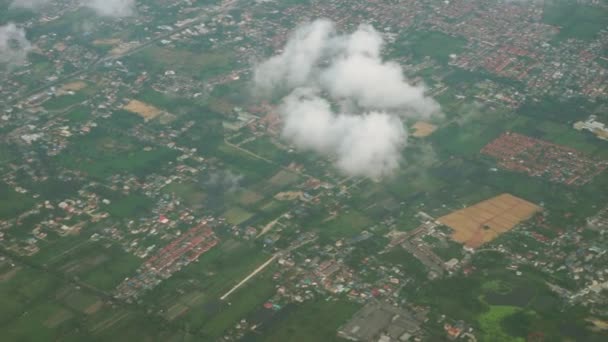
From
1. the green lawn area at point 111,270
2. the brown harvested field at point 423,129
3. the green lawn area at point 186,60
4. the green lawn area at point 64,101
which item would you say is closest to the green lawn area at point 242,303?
the green lawn area at point 111,270

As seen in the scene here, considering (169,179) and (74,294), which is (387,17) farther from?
(74,294)

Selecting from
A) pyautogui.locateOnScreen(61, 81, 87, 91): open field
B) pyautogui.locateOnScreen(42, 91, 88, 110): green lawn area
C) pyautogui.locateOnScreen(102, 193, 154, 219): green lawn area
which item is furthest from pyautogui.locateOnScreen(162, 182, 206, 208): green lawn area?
pyautogui.locateOnScreen(61, 81, 87, 91): open field

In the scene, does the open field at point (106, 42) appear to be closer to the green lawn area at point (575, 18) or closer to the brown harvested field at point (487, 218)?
the green lawn area at point (575, 18)

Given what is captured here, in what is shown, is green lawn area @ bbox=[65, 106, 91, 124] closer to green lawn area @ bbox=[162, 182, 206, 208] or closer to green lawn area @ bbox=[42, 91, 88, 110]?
green lawn area @ bbox=[42, 91, 88, 110]

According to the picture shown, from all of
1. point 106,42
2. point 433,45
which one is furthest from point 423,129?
point 106,42

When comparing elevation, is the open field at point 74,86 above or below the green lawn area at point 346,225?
above

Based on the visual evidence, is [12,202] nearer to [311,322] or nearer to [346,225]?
[346,225]
